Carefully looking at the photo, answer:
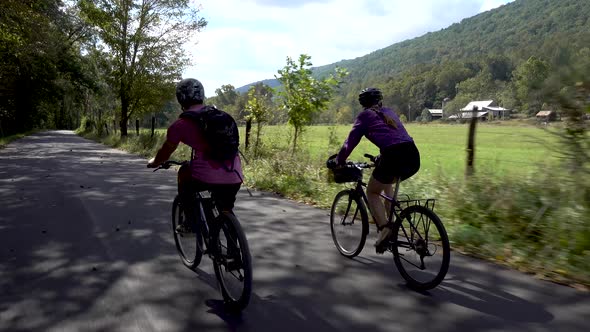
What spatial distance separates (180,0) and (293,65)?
17.9m

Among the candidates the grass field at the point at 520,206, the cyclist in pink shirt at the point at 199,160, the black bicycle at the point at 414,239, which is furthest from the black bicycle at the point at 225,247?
the grass field at the point at 520,206

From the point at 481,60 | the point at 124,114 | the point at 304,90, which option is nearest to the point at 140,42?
the point at 124,114

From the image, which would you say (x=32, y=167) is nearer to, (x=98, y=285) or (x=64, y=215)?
(x=64, y=215)

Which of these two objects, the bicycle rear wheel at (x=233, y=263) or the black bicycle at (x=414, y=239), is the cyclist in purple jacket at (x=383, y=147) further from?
the bicycle rear wheel at (x=233, y=263)

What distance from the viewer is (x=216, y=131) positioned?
3.72 m

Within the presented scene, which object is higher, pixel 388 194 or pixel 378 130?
pixel 378 130

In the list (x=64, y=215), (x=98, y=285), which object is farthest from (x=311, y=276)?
(x=64, y=215)

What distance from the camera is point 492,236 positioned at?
5.53m

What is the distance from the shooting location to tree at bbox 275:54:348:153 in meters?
12.9

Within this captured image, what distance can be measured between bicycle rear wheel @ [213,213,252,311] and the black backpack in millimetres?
520

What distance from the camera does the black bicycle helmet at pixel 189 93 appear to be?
3.90 m

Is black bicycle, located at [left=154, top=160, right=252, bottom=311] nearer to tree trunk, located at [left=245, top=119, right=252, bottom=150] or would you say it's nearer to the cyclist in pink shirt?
the cyclist in pink shirt

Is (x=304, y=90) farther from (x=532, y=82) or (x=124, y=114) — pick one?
(x=124, y=114)

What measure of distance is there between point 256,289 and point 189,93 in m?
1.86
